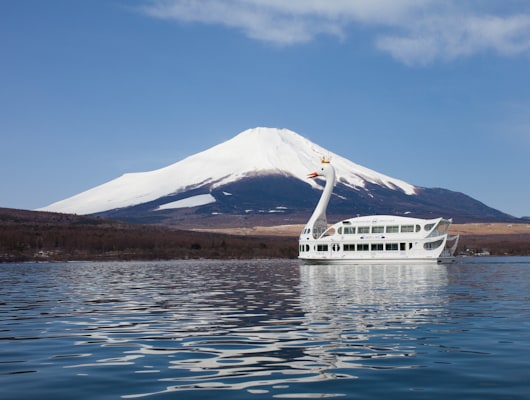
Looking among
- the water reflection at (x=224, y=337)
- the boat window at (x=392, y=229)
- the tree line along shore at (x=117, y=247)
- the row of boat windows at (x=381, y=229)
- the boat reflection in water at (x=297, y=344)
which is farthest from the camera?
the tree line along shore at (x=117, y=247)

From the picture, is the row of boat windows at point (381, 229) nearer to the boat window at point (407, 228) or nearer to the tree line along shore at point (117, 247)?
the boat window at point (407, 228)

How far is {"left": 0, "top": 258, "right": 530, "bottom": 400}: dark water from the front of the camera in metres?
13.5

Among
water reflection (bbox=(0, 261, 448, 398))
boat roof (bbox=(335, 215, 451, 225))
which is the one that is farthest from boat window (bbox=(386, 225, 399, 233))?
water reflection (bbox=(0, 261, 448, 398))

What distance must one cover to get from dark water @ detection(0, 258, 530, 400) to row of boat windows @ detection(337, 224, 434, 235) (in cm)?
5828

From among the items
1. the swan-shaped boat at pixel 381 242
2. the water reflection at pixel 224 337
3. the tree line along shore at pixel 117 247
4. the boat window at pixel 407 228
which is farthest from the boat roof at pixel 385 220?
the water reflection at pixel 224 337

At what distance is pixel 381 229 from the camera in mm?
93375

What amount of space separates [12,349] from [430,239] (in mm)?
76771

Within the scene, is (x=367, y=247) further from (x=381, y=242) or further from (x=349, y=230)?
(x=349, y=230)

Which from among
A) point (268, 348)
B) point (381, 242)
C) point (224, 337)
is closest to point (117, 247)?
point (381, 242)

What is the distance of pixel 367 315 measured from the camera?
2556 centimetres

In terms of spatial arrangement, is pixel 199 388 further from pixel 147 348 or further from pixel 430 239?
pixel 430 239

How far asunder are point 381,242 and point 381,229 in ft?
6.42

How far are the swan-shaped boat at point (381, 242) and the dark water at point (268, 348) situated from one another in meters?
56.8

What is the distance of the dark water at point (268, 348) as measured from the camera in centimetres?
1346
